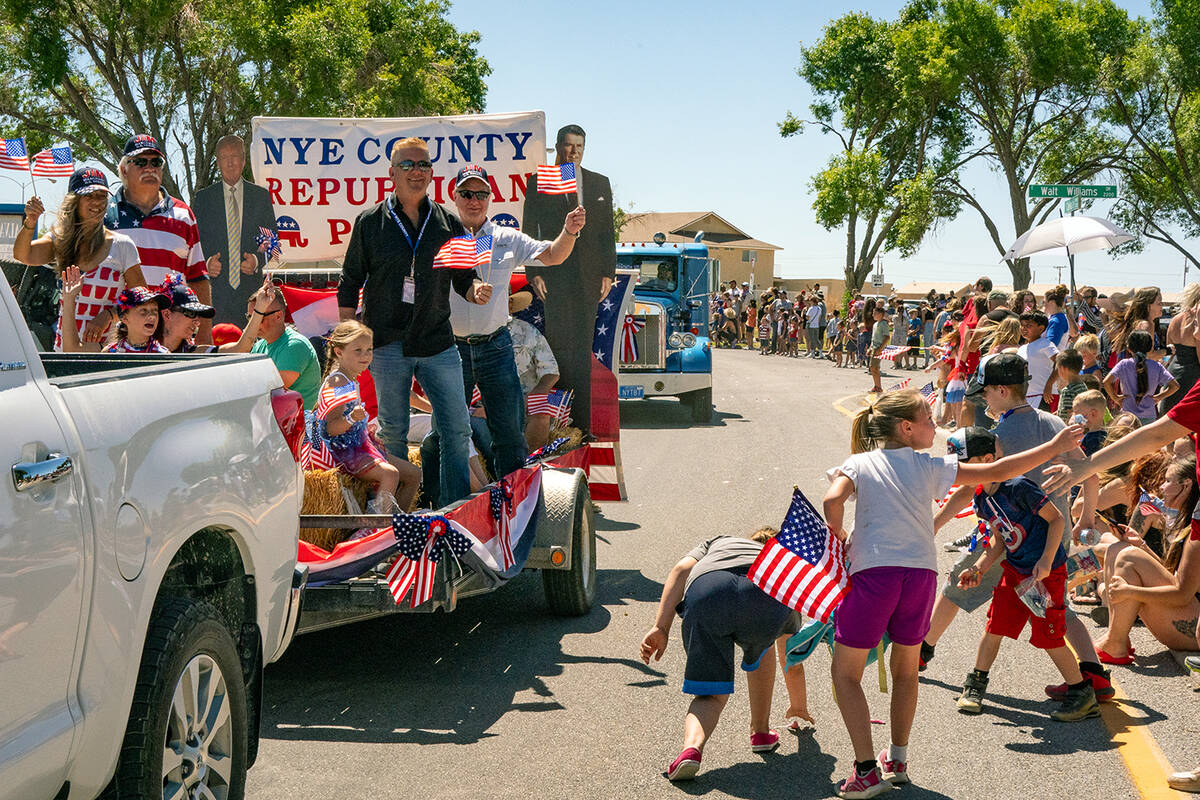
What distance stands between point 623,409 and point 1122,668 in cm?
1555

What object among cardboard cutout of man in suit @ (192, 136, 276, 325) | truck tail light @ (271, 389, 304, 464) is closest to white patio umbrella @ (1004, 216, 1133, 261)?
cardboard cutout of man in suit @ (192, 136, 276, 325)

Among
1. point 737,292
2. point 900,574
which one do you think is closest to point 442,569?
point 900,574

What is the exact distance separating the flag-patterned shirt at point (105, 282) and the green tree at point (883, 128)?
39.1m

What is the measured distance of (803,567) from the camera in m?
4.65

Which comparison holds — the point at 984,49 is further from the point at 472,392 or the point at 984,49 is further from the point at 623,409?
the point at 472,392

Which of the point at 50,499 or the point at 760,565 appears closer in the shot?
the point at 50,499

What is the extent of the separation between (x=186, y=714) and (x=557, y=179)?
4617mm

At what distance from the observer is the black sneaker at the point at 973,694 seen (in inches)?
224

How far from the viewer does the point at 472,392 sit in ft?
26.5

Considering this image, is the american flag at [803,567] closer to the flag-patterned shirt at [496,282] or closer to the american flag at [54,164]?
the flag-patterned shirt at [496,282]

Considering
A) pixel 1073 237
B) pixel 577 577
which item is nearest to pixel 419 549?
pixel 577 577

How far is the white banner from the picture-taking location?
10242mm

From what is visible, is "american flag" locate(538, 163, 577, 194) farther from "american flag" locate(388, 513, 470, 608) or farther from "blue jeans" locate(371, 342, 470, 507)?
"american flag" locate(388, 513, 470, 608)

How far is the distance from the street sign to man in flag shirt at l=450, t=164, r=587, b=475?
9.72 m
